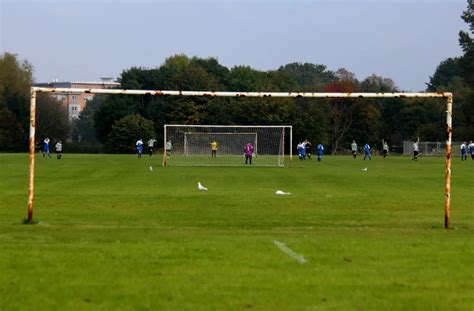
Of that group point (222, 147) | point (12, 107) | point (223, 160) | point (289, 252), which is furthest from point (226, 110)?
point (289, 252)

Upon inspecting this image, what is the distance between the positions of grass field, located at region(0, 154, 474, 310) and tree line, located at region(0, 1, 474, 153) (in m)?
68.9

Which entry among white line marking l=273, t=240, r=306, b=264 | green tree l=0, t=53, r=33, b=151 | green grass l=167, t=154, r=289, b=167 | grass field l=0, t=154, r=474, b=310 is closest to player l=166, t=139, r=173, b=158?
green grass l=167, t=154, r=289, b=167

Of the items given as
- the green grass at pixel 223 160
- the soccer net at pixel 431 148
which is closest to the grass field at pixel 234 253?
the green grass at pixel 223 160

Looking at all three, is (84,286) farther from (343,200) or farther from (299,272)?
(343,200)

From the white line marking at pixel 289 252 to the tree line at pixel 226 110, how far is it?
3065 inches

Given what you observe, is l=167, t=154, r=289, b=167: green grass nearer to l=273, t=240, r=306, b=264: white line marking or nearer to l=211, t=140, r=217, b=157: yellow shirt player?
l=211, t=140, r=217, b=157: yellow shirt player

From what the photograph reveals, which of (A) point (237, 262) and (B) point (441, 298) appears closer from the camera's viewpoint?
(B) point (441, 298)

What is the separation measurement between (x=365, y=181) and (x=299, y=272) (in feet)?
76.9

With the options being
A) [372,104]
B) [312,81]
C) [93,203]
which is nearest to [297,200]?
[93,203]

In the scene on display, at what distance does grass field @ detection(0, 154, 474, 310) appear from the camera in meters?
7.55

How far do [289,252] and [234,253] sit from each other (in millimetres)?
835

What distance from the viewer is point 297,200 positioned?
22.2m

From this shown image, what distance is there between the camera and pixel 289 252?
35.3 ft

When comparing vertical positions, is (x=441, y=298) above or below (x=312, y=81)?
below
